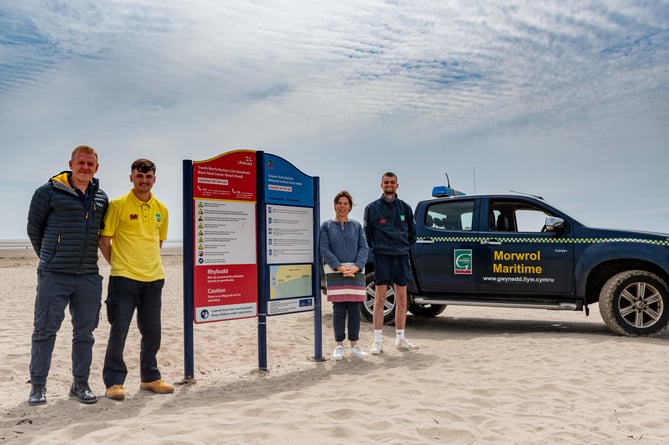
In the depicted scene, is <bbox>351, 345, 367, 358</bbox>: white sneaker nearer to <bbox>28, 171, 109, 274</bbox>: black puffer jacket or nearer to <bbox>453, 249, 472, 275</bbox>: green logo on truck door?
<bbox>453, 249, 472, 275</bbox>: green logo on truck door

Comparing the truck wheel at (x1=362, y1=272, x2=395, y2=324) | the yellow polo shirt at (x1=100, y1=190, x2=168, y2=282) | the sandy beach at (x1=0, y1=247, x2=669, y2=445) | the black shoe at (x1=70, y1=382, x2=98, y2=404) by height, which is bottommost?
the sandy beach at (x1=0, y1=247, x2=669, y2=445)

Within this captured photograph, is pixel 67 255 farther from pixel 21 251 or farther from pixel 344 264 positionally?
pixel 21 251

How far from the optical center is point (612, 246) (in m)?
7.74

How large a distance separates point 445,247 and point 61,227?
17.8ft

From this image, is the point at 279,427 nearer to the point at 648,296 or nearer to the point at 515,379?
the point at 515,379

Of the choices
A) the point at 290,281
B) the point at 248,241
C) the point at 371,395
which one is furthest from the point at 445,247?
the point at 371,395

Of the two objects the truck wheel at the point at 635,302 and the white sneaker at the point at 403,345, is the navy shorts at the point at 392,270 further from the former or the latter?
the truck wheel at the point at 635,302

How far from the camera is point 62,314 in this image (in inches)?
187

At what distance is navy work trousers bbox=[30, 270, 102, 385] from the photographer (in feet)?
15.1

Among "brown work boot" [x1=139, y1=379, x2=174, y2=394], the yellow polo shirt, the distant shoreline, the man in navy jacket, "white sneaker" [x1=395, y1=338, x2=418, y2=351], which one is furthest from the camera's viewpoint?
the distant shoreline

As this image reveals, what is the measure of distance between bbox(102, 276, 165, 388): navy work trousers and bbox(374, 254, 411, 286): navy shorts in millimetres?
2592

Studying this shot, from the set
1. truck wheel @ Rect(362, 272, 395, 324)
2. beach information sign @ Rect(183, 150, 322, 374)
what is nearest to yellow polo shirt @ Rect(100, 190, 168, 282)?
beach information sign @ Rect(183, 150, 322, 374)

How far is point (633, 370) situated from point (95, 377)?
526 centimetres

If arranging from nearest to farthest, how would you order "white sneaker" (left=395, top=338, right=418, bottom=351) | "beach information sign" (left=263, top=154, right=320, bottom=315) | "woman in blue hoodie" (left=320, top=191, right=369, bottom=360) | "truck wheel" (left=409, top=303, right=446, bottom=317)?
"beach information sign" (left=263, top=154, right=320, bottom=315) → "woman in blue hoodie" (left=320, top=191, right=369, bottom=360) → "white sneaker" (left=395, top=338, right=418, bottom=351) → "truck wheel" (left=409, top=303, right=446, bottom=317)
